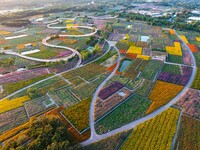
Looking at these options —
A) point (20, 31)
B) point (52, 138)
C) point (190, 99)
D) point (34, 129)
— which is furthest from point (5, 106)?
point (20, 31)

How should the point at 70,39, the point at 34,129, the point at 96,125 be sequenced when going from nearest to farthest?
the point at 34,129
the point at 96,125
the point at 70,39

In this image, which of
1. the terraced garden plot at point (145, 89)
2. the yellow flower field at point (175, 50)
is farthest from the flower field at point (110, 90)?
the yellow flower field at point (175, 50)

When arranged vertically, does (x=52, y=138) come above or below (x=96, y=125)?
above

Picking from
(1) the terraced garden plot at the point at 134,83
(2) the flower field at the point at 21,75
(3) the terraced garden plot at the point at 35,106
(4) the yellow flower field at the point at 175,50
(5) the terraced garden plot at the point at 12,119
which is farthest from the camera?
(4) the yellow flower field at the point at 175,50

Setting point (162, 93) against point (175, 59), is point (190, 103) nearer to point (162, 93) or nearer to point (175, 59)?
point (162, 93)

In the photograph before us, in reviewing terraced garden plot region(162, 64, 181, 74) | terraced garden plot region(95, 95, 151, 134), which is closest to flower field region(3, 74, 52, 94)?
terraced garden plot region(95, 95, 151, 134)

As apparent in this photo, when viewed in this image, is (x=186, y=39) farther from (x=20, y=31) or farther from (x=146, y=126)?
(x=20, y=31)

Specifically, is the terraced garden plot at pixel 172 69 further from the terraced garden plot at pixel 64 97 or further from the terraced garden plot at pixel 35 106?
the terraced garden plot at pixel 35 106
